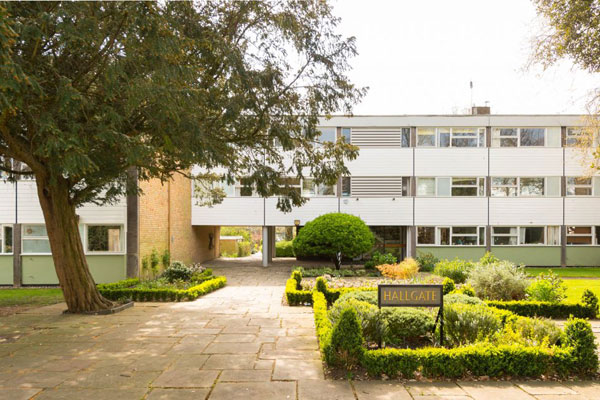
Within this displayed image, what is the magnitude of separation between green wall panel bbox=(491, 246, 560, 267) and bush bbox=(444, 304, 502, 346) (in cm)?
1636

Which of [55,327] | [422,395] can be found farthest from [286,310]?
[422,395]

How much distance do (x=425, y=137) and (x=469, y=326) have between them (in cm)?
1645

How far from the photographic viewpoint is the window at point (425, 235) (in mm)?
21250

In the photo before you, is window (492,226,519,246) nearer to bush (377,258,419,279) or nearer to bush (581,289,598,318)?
bush (377,258,419,279)

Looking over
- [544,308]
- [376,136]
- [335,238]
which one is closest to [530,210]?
[376,136]

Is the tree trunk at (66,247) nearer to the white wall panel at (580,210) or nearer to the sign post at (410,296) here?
the sign post at (410,296)

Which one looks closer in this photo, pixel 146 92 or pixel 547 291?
pixel 146 92

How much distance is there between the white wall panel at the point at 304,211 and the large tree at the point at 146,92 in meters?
10.4

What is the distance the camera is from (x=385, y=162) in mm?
21156

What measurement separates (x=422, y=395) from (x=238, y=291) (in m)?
9.40

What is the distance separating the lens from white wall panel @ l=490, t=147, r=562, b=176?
21.1 m

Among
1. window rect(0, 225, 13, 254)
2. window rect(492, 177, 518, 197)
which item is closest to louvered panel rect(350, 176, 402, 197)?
window rect(492, 177, 518, 197)

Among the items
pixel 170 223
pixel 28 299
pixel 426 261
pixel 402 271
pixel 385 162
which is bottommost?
pixel 28 299

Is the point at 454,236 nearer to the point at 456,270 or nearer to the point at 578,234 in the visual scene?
the point at 578,234
